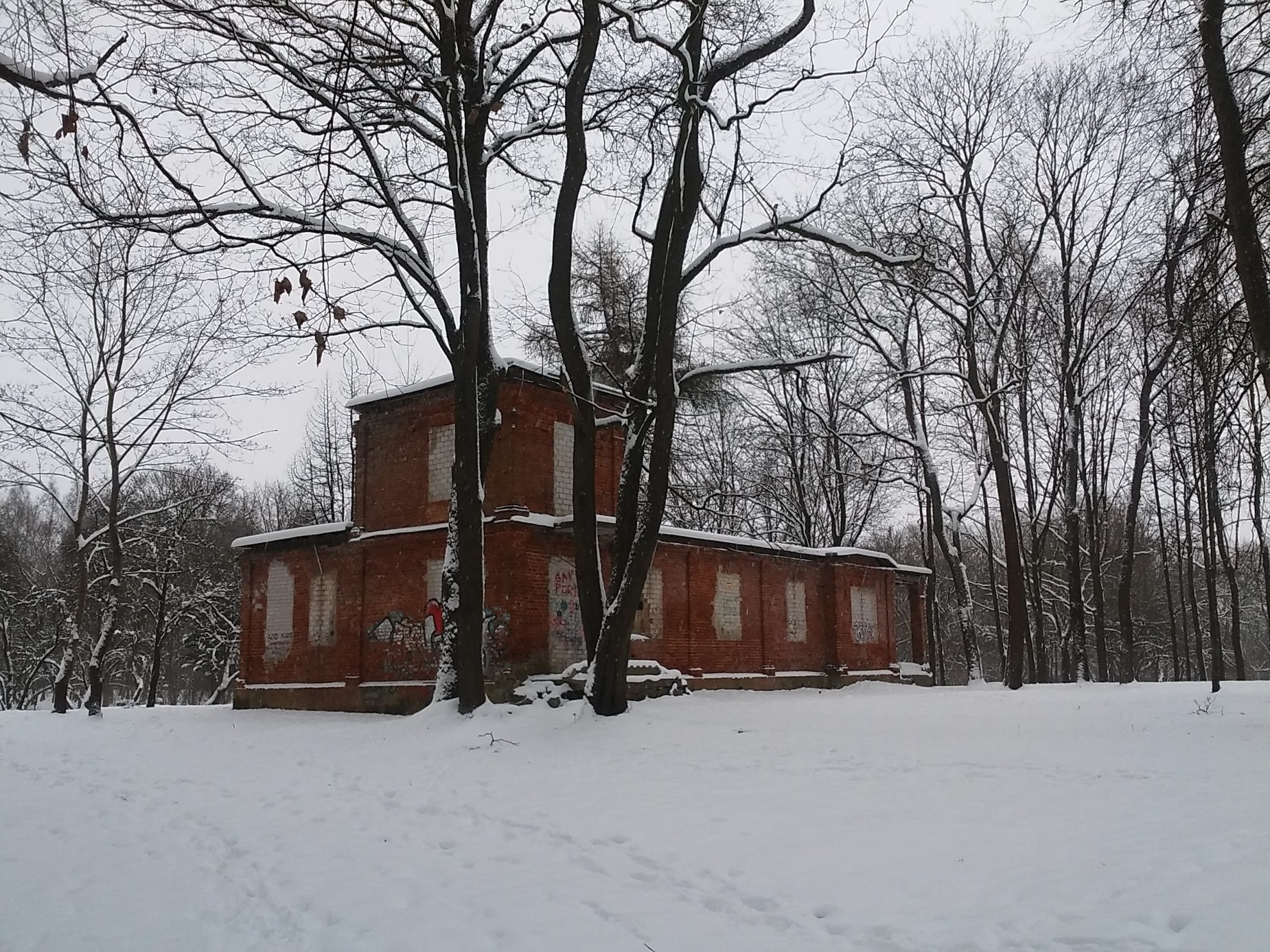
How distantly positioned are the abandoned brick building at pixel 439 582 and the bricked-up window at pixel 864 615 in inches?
106

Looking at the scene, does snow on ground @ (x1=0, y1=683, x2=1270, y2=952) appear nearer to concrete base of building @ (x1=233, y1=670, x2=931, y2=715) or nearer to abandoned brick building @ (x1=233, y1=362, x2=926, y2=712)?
abandoned brick building @ (x1=233, y1=362, x2=926, y2=712)

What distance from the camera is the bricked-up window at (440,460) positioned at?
19859 millimetres

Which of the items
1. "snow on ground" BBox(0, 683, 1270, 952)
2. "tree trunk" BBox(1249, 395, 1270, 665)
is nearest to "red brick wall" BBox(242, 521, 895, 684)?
"snow on ground" BBox(0, 683, 1270, 952)

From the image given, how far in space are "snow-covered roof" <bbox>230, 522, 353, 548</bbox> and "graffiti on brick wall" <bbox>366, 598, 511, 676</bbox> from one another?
7.91 feet

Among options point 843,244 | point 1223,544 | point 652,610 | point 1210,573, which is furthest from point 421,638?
point 1223,544

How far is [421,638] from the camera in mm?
19312

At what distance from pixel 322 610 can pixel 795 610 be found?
471 inches

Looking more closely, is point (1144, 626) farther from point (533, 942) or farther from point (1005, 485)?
point (533, 942)

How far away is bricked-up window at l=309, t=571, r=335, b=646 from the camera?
2092 cm

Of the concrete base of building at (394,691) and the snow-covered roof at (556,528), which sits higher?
the snow-covered roof at (556,528)

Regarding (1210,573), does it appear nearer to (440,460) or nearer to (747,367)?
(747,367)

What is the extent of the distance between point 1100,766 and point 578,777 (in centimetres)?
490

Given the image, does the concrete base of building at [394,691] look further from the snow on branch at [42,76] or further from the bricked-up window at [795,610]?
the snow on branch at [42,76]

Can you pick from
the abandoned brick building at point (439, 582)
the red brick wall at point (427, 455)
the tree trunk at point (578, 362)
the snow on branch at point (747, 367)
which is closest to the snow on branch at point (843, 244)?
the snow on branch at point (747, 367)
